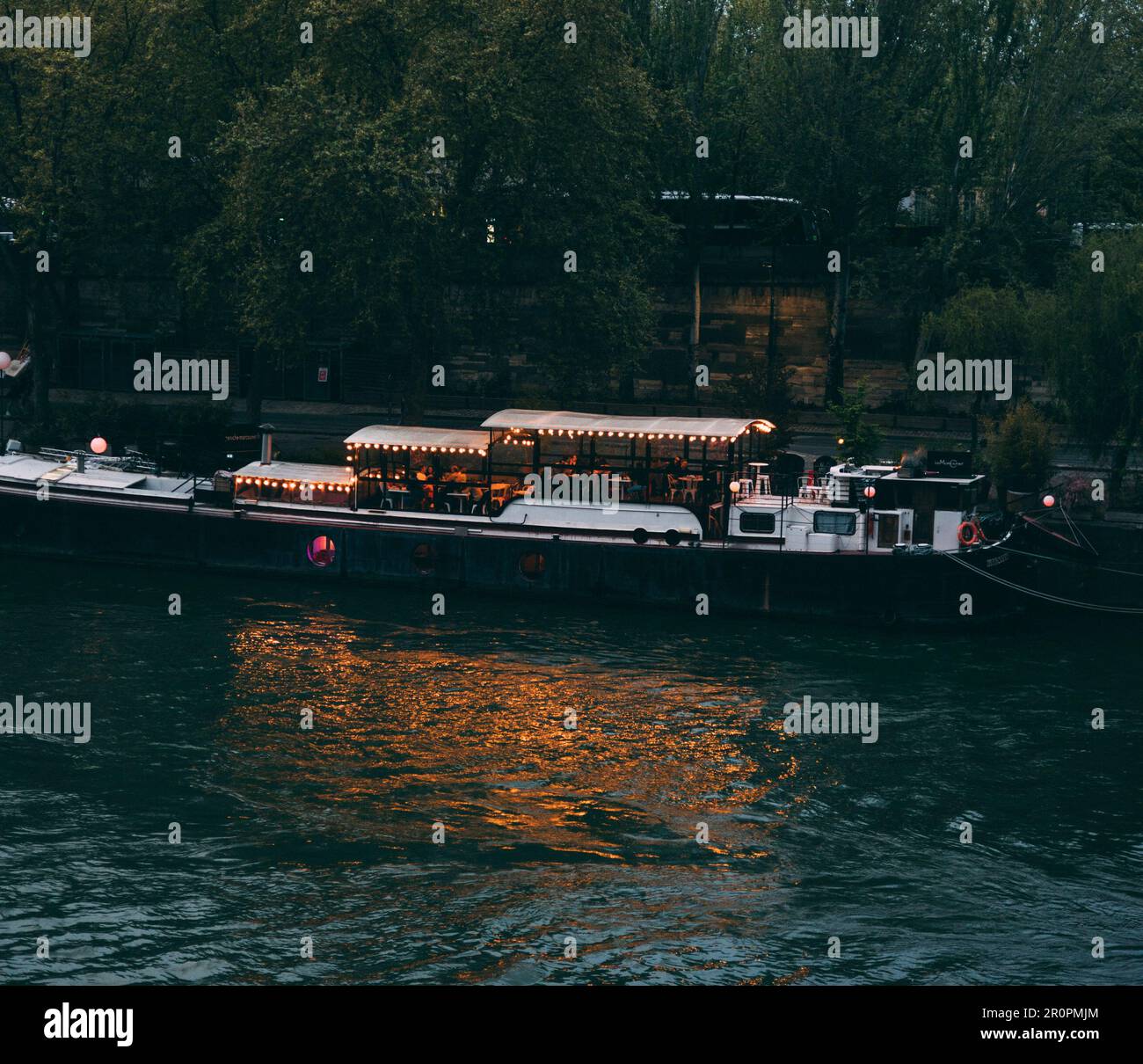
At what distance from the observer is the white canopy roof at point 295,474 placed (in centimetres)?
5425

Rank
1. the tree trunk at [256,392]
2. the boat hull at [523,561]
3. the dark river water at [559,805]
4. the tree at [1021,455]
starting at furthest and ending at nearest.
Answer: the tree trunk at [256,392], the tree at [1021,455], the boat hull at [523,561], the dark river water at [559,805]

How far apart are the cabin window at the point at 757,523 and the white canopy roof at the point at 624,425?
2.57 meters

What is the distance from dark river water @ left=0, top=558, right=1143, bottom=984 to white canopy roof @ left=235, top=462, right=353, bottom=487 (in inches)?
351

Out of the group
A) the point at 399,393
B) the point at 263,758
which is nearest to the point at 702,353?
the point at 399,393

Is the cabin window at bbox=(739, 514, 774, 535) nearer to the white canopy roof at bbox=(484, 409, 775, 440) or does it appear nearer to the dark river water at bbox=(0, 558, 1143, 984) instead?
the white canopy roof at bbox=(484, 409, 775, 440)

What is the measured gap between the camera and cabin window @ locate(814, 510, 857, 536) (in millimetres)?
47875

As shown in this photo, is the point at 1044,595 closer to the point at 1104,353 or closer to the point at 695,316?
the point at 1104,353

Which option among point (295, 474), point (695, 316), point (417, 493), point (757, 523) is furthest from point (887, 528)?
point (695, 316)

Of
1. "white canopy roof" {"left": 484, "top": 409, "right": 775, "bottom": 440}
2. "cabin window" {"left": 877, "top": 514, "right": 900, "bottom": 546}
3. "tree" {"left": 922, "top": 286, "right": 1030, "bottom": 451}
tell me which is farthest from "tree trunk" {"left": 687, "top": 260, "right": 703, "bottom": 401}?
"cabin window" {"left": 877, "top": 514, "right": 900, "bottom": 546}

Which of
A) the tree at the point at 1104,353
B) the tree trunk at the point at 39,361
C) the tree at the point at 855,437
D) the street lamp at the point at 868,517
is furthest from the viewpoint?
the tree trunk at the point at 39,361

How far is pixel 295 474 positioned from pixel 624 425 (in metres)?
12.2

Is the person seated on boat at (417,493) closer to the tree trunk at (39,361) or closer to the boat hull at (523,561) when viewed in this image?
the boat hull at (523,561)

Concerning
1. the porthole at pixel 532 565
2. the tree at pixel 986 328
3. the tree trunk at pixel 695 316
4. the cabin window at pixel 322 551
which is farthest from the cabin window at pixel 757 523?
the tree trunk at pixel 695 316
